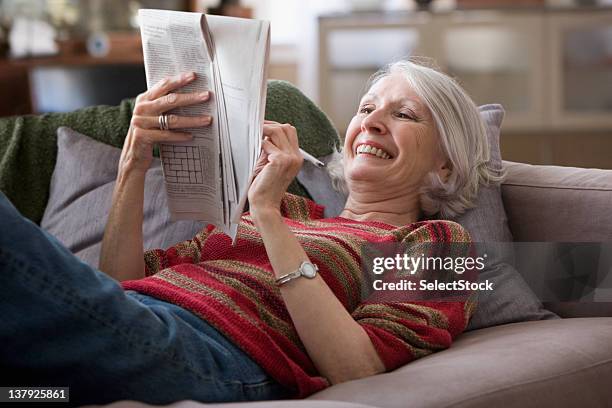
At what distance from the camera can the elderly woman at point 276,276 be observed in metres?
1.23

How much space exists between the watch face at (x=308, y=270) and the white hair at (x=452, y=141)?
444 millimetres

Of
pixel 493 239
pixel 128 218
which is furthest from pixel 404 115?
pixel 128 218

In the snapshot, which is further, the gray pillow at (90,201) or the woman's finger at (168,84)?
the gray pillow at (90,201)

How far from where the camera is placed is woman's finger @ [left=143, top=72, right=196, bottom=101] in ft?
4.96

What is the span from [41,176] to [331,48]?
3173 mm

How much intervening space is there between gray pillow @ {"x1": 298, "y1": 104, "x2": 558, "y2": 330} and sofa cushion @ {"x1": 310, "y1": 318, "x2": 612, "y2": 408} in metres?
0.06

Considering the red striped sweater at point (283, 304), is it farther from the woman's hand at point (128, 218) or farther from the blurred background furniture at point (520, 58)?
the blurred background furniture at point (520, 58)

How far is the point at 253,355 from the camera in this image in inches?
54.4

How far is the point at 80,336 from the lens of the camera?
47.6 inches

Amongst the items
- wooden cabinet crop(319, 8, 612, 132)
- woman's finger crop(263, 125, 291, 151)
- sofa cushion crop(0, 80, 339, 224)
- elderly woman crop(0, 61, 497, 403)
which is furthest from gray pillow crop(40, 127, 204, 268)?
wooden cabinet crop(319, 8, 612, 132)

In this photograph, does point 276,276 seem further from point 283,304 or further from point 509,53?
point 509,53

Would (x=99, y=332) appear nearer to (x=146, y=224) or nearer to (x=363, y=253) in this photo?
(x=363, y=253)

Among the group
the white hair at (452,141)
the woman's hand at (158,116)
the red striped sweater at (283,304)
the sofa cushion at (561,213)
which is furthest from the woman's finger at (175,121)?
the sofa cushion at (561,213)

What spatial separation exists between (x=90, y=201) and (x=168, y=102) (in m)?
0.52
